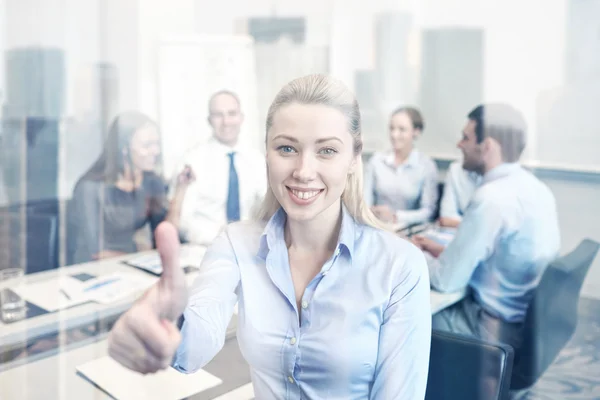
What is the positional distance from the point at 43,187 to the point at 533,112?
6.87 feet

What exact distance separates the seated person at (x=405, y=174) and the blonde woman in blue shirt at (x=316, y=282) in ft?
6.40

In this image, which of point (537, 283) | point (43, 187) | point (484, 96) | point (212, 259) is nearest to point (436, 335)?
point (212, 259)

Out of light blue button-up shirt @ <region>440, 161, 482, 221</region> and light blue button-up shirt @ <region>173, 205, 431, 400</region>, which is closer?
light blue button-up shirt @ <region>173, 205, 431, 400</region>

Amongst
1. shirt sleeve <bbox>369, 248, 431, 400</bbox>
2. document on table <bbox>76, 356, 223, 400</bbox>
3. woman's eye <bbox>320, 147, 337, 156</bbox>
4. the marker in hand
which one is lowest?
document on table <bbox>76, 356, 223, 400</bbox>

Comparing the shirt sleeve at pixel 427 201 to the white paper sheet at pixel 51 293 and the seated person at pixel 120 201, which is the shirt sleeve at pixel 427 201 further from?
the white paper sheet at pixel 51 293

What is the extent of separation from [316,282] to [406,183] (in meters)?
2.10

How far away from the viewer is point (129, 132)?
7.58ft

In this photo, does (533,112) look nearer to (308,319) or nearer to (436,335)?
(436,335)

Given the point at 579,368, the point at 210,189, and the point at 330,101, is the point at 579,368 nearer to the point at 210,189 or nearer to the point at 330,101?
the point at 210,189

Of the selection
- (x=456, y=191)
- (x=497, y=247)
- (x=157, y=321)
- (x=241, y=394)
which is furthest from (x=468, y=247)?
(x=157, y=321)

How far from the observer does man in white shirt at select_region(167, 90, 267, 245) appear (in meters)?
1.65

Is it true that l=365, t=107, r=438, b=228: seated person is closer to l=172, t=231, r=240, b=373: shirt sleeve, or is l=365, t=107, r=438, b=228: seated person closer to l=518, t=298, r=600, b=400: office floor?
l=518, t=298, r=600, b=400: office floor

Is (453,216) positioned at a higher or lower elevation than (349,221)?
lower

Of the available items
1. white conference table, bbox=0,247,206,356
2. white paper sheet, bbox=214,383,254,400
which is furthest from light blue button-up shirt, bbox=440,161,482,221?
white paper sheet, bbox=214,383,254,400
